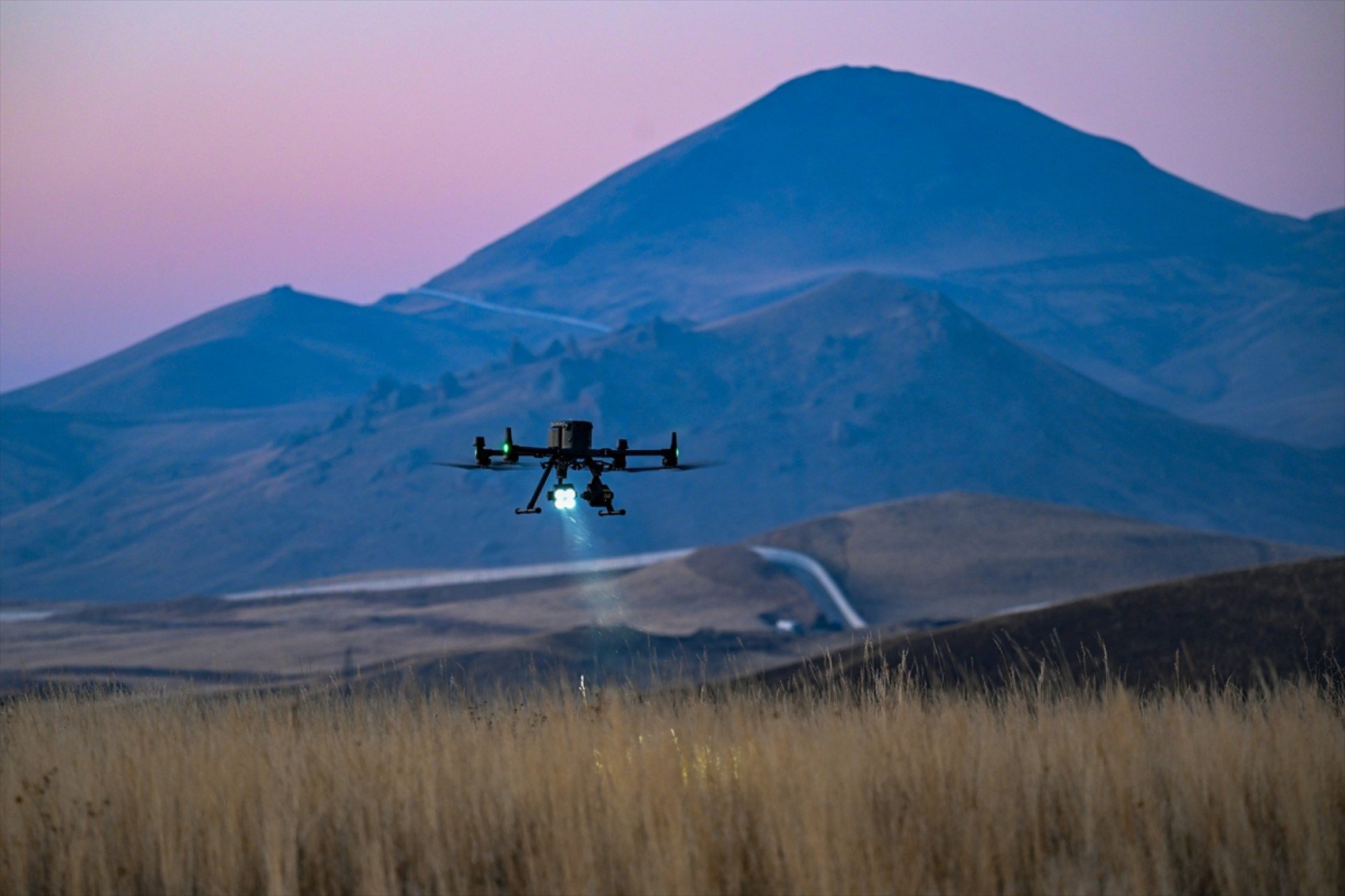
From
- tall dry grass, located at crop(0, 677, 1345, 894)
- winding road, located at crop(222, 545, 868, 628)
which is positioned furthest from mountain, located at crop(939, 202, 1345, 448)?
tall dry grass, located at crop(0, 677, 1345, 894)

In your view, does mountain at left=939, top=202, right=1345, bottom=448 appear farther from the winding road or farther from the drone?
the drone

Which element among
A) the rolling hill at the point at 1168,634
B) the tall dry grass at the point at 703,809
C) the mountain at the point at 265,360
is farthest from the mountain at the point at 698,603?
the mountain at the point at 265,360

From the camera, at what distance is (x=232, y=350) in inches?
6314

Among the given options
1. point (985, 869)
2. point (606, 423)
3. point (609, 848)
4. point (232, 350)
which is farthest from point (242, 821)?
point (232, 350)

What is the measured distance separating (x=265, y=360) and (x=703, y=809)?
520 feet

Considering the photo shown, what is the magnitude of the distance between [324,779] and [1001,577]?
48767 mm

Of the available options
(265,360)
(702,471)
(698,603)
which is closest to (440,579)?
(698,603)

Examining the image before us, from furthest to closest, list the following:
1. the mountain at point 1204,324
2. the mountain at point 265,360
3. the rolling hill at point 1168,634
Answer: the mountain at point 265,360, the mountain at point 1204,324, the rolling hill at point 1168,634

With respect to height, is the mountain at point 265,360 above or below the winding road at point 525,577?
above

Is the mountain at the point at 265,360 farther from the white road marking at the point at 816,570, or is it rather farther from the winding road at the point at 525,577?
the white road marking at the point at 816,570

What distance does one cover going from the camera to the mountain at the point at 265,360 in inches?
5891

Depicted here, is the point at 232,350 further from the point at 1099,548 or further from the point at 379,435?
the point at 1099,548

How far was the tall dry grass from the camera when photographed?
7.34 metres

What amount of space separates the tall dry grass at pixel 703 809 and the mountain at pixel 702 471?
74.3m
